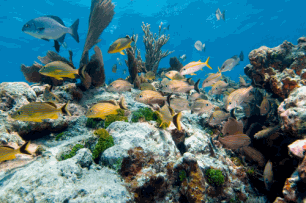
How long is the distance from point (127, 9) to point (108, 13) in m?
32.6

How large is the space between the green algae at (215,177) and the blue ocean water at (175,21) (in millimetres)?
20929

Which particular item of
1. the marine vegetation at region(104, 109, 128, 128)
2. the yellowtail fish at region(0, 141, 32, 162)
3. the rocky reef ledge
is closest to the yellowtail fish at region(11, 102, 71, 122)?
the yellowtail fish at region(0, 141, 32, 162)

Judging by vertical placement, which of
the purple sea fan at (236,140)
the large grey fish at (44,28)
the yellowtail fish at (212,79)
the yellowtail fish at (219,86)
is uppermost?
the large grey fish at (44,28)

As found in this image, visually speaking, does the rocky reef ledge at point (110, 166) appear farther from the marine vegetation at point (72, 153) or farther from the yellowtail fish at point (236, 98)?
the yellowtail fish at point (236, 98)

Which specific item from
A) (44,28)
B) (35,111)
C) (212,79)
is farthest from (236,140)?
(44,28)

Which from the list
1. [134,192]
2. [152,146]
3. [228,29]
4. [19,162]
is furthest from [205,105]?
[228,29]

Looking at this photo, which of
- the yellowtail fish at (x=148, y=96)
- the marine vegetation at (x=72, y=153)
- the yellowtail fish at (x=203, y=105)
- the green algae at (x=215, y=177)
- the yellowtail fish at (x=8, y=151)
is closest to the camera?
the yellowtail fish at (x=8, y=151)

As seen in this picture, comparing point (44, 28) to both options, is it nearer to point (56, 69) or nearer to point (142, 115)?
point (56, 69)

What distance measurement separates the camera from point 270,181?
3162 millimetres

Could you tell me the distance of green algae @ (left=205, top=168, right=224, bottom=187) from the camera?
10.5 ft

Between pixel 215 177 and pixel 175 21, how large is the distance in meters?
45.3

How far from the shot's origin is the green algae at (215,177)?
321 cm

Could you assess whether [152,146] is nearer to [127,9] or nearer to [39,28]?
[39,28]

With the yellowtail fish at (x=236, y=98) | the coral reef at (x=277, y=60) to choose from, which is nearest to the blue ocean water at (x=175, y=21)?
the coral reef at (x=277, y=60)
